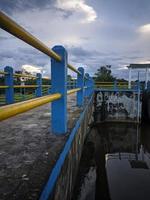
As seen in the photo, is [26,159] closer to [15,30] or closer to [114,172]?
[15,30]

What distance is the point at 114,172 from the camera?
4094 millimetres

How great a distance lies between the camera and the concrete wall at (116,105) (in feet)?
35.8

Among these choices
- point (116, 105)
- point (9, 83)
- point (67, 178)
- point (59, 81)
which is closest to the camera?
point (67, 178)


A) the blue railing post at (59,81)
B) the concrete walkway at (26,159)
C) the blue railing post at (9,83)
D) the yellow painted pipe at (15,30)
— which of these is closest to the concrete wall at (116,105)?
the blue railing post at (9,83)

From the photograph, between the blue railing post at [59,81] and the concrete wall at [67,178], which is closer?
the concrete wall at [67,178]

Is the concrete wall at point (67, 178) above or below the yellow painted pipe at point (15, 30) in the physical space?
below

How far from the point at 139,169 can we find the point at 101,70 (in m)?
33.5

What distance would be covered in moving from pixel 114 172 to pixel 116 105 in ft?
23.5

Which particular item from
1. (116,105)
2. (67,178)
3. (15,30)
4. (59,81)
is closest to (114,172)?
(67,178)

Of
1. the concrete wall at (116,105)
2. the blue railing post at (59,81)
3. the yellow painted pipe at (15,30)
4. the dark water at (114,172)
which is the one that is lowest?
the dark water at (114,172)

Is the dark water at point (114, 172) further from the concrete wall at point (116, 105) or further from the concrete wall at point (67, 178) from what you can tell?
the concrete wall at point (116, 105)

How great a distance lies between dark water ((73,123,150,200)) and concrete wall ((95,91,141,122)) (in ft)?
13.9

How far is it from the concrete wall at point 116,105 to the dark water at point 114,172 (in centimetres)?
425

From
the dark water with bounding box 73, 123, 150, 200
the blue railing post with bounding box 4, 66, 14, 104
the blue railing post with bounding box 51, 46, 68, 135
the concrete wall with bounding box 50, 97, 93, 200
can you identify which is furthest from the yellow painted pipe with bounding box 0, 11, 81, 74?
the blue railing post with bounding box 4, 66, 14, 104
